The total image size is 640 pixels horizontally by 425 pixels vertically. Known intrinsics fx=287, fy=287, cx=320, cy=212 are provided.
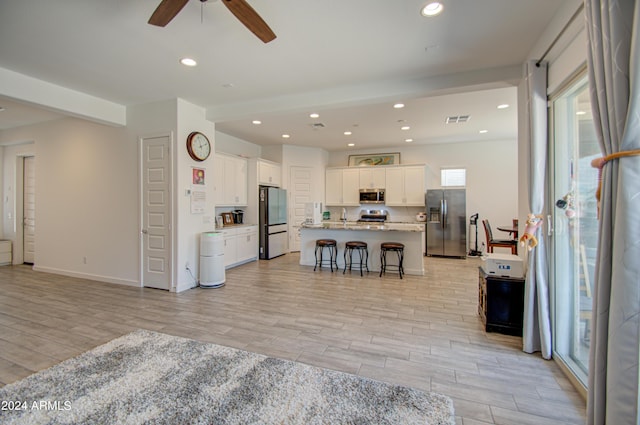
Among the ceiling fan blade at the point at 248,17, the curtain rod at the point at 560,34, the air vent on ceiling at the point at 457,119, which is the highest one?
the air vent on ceiling at the point at 457,119

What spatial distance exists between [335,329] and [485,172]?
257 inches

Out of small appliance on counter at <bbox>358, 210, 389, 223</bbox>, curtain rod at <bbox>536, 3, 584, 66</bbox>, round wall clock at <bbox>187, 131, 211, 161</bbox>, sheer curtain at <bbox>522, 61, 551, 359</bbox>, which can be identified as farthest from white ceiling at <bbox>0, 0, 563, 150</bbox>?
small appliance on counter at <bbox>358, 210, 389, 223</bbox>

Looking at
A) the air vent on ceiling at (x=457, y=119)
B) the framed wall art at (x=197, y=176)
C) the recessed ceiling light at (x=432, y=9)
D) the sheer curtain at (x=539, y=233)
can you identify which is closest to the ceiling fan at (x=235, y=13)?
the recessed ceiling light at (x=432, y=9)

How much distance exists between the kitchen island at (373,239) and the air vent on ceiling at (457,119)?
86.8 inches

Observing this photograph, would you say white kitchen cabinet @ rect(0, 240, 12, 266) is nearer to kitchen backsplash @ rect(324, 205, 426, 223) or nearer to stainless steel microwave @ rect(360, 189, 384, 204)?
kitchen backsplash @ rect(324, 205, 426, 223)

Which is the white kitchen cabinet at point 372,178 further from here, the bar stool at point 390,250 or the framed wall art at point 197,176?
the framed wall art at point 197,176

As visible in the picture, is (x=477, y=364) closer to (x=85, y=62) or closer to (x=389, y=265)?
(x=389, y=265)

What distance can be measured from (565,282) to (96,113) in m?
6.36

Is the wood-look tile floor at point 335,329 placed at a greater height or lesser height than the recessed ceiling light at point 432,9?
lesser

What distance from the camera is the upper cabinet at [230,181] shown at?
6.14m

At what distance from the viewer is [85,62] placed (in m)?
3.31

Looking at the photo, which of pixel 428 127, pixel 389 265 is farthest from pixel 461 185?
pixel 389 265

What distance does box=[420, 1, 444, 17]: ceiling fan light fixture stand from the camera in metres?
2.33

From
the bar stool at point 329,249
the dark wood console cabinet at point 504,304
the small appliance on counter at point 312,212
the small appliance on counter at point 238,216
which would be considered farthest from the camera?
the small appliance on counter at point 238,216
